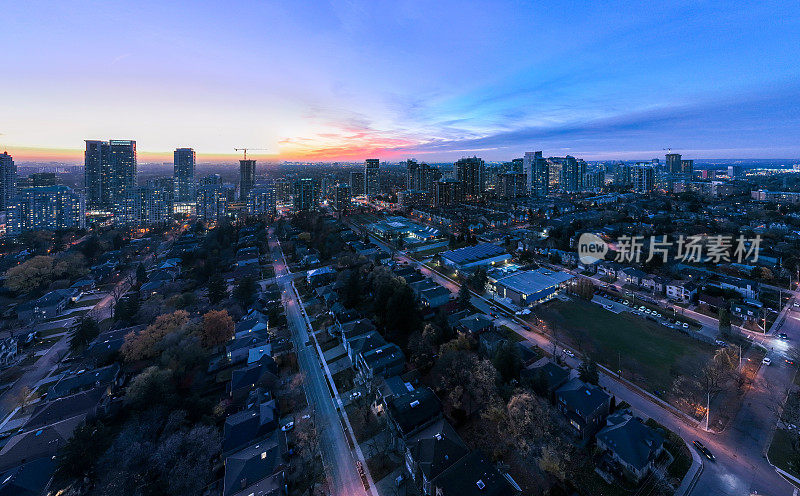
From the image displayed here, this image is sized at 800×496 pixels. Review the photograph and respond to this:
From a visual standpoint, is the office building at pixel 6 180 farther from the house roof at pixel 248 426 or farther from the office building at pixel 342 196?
the house roof at pixel 248 426

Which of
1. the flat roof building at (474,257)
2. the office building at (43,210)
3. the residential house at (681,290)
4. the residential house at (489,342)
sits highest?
the office building at (43,210)

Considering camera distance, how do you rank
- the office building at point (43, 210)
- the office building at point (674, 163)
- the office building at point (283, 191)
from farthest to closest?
the office building at point (674, 163) → the office building at point (283, 191) → the office building at point (43, 210)

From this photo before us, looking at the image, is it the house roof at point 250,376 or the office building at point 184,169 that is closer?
the house roof at point 250,376

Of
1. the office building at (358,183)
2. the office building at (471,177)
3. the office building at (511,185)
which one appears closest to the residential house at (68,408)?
the office building at (471,177)

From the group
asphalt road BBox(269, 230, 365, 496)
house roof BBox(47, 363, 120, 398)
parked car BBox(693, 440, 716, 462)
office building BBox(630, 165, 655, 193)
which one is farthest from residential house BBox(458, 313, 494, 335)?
office building BBox(630, 165, 655, 193)

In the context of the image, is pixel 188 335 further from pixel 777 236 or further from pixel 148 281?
pixel 777 236

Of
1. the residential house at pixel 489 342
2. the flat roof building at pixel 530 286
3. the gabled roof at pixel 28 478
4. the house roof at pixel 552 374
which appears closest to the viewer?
the gabled roof at pixel 28 478

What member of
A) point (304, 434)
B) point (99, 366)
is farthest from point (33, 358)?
point (304, 434)

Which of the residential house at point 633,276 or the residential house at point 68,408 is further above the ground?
the residential house at point 633,276
